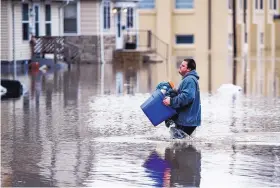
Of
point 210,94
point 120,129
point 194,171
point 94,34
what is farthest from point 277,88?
point 94,34

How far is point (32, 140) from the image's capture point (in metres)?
15.5

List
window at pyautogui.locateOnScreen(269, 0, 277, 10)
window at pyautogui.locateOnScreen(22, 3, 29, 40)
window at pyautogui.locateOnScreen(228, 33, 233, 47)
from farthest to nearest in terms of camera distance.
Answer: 1. window at pyautogui.locateOnScreen(269, 0, 277, 10)
2. window at pyautogui.locateOnScreen(228, 33, 233, 47)
3. window at pyautogui.locateOnScreen(22, 3, 29, 40)

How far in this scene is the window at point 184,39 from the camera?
221 feet

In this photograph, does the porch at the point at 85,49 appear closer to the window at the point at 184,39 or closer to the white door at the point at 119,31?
the white door at the point at 119,31

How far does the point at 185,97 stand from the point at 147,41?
162 ft

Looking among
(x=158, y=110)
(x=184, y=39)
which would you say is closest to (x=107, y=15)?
(x=184, y=39)

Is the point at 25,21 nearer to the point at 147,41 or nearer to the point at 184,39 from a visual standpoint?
the point at 147,41

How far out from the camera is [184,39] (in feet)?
221

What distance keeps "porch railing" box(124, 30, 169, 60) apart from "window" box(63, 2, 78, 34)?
5.17 metres

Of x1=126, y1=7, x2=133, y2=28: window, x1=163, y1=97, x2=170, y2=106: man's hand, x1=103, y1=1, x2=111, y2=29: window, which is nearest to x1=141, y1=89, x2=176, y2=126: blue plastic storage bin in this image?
x1=163, y1=97, x2=170, y2=106: man's hand

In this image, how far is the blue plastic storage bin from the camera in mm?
14586

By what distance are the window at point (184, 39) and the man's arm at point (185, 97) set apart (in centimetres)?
5311

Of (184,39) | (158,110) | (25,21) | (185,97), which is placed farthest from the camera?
(184,39)

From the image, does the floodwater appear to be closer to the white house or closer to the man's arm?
the man's arm
